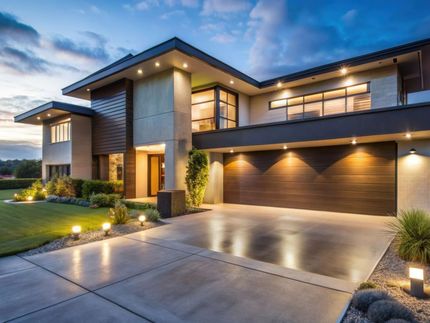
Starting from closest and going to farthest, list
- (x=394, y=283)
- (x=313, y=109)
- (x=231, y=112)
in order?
(x=394, y=283) → (x=313, y=109) → (x=231, y=112)

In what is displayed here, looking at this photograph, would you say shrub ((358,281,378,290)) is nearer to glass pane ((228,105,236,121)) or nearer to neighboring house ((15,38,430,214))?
neighboring house ((15,38,430,214))

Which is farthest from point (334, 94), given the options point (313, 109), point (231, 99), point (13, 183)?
point (13, 183)

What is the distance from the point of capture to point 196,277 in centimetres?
403

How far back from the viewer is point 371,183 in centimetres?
954

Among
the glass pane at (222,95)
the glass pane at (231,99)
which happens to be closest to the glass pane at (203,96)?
the glass pane at (222,95)

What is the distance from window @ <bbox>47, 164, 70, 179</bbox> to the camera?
1596 cm

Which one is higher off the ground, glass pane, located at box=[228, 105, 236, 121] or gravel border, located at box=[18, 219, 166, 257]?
glass pane, located at box=[228, 105, 236, 121]

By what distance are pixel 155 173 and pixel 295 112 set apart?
30.0ft

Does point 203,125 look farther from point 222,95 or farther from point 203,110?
point 222,95

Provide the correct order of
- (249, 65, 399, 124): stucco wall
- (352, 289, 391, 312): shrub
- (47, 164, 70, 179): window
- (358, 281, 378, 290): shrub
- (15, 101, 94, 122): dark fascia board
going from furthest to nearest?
(47, 164, 70, 179): window, (15, 101, 94, 122): dark fascia board, (249, 65, 399, 124): stucco wall, (358, 281, 378, 290): shrub, (352, 289, 391, 312): shrub

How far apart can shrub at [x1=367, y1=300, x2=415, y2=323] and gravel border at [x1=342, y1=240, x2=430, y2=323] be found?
0.12 m

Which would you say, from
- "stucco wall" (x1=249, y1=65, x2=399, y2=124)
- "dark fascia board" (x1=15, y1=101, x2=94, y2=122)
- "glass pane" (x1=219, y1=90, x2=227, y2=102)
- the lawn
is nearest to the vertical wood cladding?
"dark fascia board" (x1=15, y1=101, x2=94, y2=122)

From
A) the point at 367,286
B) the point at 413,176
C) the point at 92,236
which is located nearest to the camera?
the point at 367,286

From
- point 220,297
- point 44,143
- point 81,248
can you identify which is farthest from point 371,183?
point 44,143
